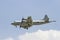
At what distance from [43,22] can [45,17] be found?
15.6 feet

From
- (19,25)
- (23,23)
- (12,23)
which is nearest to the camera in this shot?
(23,23)

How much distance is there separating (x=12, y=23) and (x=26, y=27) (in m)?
14.2

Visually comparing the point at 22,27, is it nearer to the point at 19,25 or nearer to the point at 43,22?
the point at 19,25

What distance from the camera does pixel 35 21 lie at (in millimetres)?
98938

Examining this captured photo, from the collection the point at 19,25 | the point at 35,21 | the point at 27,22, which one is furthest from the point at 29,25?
the point at 35,21

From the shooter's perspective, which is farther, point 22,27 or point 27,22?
point 22,27

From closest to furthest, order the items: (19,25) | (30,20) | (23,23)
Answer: (30,20), (23,23), (19,25)

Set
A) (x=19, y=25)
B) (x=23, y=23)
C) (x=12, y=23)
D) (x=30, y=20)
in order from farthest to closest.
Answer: (x=12, y=23) < (x=19, y=25) < (x=23, y=23) < (x=30, y=20)

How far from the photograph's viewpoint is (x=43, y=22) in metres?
98.8

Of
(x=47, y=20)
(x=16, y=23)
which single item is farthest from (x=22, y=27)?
(x=47, y=20)

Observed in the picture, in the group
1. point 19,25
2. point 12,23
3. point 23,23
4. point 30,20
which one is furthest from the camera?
point 12,23

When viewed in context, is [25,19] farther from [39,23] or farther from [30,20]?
[39,23]

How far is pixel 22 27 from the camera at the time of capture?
87.1m

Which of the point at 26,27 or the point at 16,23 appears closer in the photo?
the point at 26,27
